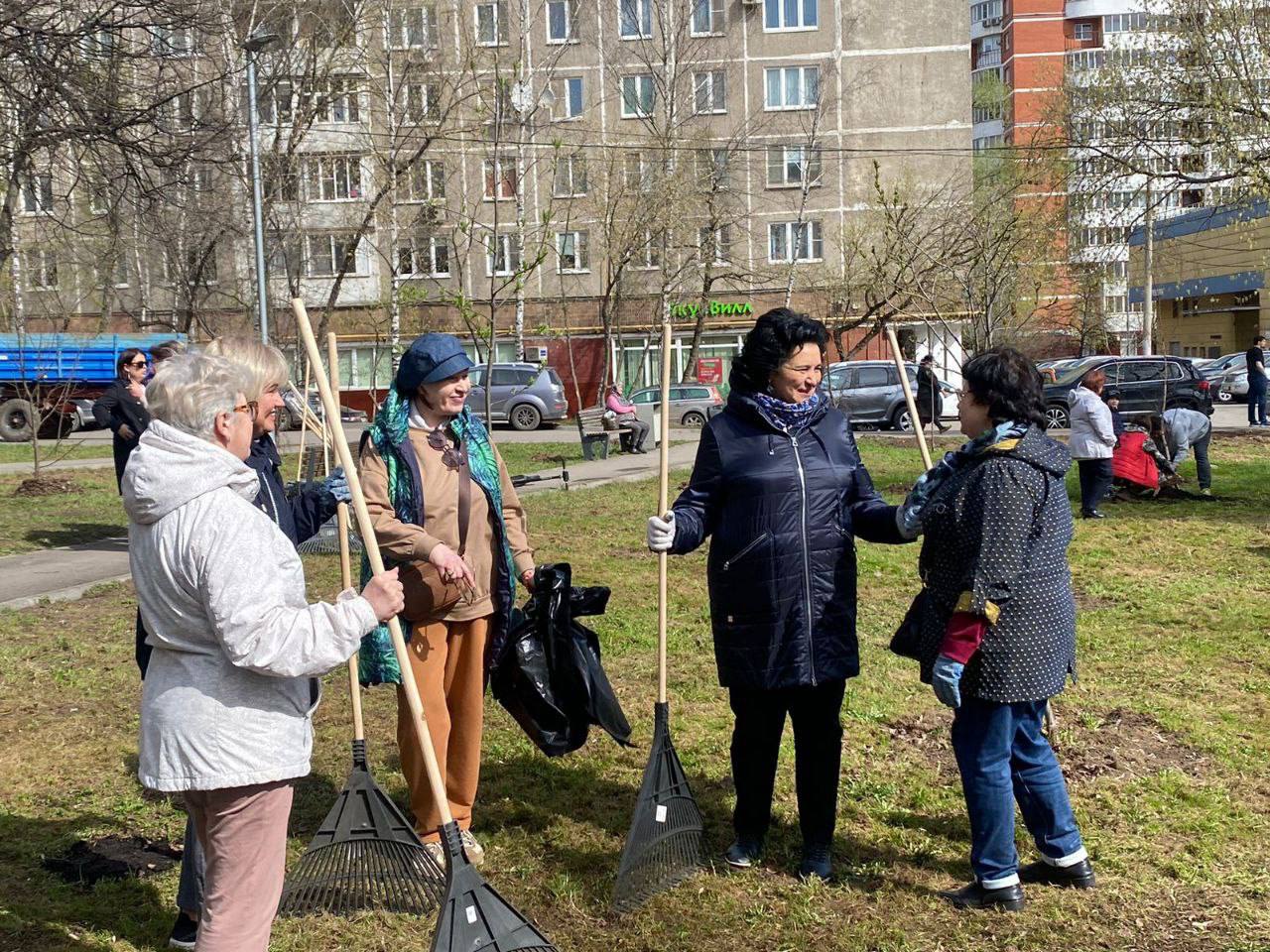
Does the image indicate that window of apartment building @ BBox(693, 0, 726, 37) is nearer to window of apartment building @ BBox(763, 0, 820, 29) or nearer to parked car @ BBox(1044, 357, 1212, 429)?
A: window of apartment building @ BBox(763, 0, 820, 29)

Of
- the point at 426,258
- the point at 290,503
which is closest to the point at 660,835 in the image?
the point at 290,503

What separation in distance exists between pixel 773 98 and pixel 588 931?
40.8 meters

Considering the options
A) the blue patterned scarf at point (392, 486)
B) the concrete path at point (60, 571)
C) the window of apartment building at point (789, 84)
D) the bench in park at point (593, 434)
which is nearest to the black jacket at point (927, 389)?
the concrete path at point (60, 571)

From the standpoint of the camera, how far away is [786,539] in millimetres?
3930

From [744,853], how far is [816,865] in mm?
251

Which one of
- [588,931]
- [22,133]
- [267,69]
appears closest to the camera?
[588,931]

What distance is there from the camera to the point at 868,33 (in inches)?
1658

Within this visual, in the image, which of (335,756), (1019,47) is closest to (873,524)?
(335,756)

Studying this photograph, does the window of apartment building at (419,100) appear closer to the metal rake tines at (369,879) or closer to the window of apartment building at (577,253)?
the window of apartment building at (577,253)

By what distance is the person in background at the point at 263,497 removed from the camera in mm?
3354

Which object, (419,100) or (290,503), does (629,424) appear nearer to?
(419,100)

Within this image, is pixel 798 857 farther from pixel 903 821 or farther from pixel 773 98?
pixel 773 98

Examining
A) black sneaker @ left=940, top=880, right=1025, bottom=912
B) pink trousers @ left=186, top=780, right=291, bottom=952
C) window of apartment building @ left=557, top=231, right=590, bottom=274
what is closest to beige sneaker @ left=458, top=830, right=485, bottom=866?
pink trousers @ left=186, top=780, right=291, bottom=952

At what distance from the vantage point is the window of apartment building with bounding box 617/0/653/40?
3797 centimetres
